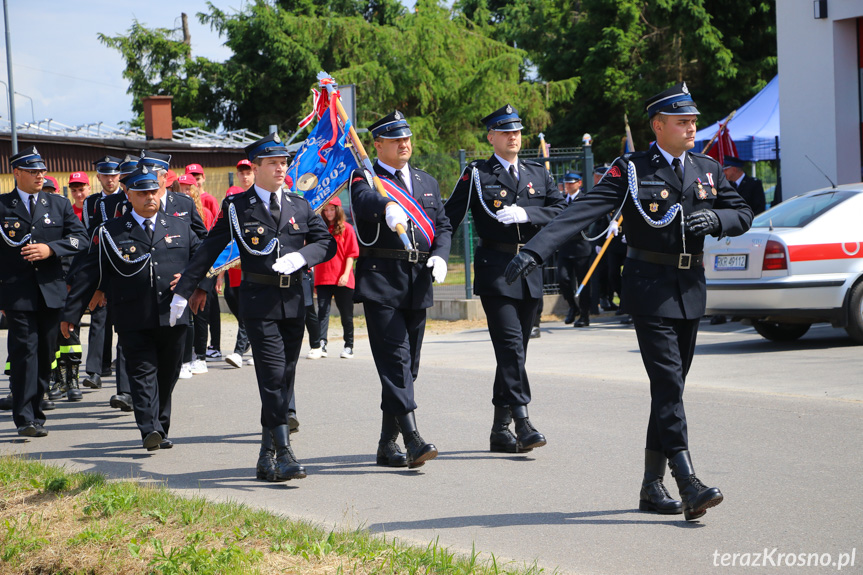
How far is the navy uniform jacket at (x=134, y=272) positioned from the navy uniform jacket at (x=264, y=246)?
32.8 inches

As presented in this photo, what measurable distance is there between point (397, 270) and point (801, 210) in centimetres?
647

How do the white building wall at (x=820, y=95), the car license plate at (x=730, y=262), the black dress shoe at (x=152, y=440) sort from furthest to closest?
the white building wall at (x=820, y=95)
the car license plate at (x=730, y=262)
the black dress shoe at (x=152, y=440)

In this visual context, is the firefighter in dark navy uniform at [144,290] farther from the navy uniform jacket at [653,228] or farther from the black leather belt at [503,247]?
the navy uniform jacket at [653,228]

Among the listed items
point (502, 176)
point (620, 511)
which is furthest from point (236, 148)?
point (620, 511)

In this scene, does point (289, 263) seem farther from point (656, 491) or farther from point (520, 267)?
point (656, 491)

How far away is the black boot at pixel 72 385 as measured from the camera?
1033cm

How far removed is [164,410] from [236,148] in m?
24.8

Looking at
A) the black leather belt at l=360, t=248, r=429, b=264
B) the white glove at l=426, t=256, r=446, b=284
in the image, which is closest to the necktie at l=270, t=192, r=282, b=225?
the black leather belt at l=360, t=248, r=429, b=264

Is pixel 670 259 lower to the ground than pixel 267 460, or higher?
higher

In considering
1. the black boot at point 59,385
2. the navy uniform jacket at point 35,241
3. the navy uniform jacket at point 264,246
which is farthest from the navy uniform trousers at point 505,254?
the black boot at point 59,385

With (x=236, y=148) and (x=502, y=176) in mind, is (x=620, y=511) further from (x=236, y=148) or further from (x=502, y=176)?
(x=236, y=148)

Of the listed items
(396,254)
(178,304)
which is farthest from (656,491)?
(178,304)

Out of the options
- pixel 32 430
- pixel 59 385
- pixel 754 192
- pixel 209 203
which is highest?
pixel 209 203

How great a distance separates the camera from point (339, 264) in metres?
12.2
